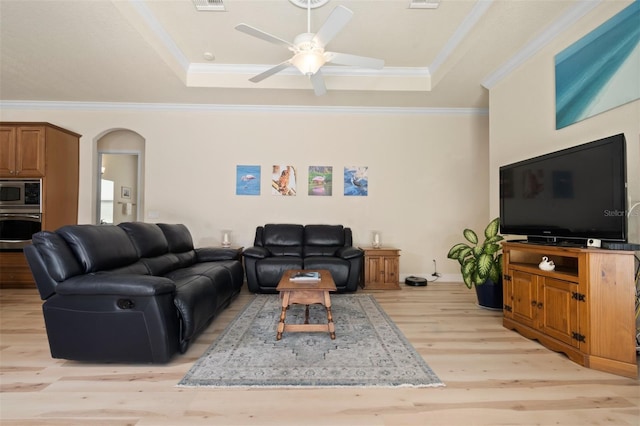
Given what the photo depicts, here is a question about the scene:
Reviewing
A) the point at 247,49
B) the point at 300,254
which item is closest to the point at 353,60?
the point at 247,49

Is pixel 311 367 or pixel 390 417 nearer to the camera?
pixel 390 417

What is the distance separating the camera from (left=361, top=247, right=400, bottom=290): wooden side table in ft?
14.5

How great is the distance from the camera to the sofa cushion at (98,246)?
2193 mm

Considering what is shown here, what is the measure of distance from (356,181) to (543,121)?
265cm

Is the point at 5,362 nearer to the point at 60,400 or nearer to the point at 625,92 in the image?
the point at 60,400

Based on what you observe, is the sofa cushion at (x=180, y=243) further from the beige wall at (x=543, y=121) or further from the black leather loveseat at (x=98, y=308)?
the beige wall at (x=543, y=121)

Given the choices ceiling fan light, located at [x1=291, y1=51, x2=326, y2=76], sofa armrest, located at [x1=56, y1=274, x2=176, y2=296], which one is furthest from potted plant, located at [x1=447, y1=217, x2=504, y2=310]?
sofa armrest, located at [x1=56, y1=274, x2=176, y2=296]

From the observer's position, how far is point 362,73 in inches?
165

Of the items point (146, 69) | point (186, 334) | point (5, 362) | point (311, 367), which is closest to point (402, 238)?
point (311, 367)

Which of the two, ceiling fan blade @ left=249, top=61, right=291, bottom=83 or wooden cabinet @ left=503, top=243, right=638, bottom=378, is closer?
wooden cabinet @ left=503, top=243, right=638, bottom=378

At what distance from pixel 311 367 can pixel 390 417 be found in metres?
0.65

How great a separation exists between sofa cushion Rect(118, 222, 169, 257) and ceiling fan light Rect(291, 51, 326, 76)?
2.27 meters

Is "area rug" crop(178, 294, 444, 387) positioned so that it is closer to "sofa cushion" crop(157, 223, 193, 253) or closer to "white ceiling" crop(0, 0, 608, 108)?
"sofa cushion" crop(157, 223, 193, 253)

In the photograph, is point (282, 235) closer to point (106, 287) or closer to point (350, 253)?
point (350, 253)
